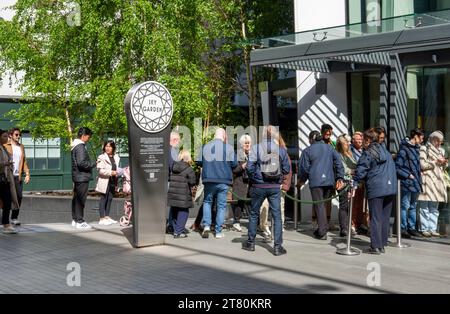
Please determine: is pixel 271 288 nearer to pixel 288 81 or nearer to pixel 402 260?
pixel 402 260

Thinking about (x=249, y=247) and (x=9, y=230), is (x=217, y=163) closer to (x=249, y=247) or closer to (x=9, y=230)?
(x=249, y=247)

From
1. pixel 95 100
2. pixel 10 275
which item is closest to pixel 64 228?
pixel 10 275

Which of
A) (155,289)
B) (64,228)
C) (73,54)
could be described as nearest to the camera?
(155,289)

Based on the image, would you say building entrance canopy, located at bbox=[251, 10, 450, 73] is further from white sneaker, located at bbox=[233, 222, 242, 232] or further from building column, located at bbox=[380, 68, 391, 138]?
white sneaker, located at bbox=[233, 222, 242, 232]

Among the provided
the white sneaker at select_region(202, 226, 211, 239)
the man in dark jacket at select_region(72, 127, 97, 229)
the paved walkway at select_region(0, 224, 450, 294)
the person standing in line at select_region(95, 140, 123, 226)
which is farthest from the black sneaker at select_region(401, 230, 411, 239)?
the man in dark jacket at select_region(72, 127, 97, 229)

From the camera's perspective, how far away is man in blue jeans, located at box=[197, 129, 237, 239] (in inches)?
445

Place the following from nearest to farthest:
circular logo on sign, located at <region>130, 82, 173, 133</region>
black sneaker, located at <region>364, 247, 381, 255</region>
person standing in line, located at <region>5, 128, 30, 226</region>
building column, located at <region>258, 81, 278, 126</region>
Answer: black sneaker, located at <region>364, 247, 381, 255</region> → circular logo on sign, located at <region>130, 82, 173, 133</region> → person standing in line, located at <region>5, 128, 30, 226</region> → building column, located at <region>258, 81, 278, 126</region>

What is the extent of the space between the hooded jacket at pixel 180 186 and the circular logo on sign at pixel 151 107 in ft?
3.46

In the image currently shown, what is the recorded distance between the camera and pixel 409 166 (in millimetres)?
11281

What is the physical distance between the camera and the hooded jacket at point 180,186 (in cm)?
1134

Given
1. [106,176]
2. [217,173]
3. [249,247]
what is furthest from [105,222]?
[249,247]

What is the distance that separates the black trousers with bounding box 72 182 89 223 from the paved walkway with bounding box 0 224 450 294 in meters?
0.84
